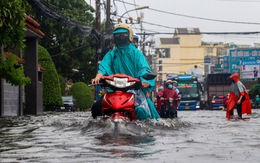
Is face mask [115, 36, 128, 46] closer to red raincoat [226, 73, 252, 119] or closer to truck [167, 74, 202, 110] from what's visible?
red raincoat [226, 73, 252, 119]

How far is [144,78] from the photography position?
11.5m

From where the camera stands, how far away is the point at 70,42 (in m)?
50.8

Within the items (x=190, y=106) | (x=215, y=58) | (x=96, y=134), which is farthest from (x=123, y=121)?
(x=215, y=58)

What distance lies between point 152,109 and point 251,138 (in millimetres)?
3049

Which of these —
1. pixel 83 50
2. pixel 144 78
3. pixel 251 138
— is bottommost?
pixel 251 138

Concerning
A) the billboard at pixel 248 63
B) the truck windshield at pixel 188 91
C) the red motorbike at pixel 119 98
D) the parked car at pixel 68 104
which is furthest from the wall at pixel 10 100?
the billboard at pixel 248 63

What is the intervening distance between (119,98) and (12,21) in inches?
183

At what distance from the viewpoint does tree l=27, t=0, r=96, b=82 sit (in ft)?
162

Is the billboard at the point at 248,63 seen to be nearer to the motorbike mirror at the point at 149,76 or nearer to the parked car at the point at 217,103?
the parked car at the point at 217,103

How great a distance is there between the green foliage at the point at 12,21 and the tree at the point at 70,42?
32.2 metres

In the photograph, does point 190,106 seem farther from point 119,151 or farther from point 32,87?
point 119,151

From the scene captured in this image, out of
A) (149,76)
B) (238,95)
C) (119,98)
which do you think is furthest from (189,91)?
(119,98)

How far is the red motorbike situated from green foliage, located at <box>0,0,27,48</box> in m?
3.81

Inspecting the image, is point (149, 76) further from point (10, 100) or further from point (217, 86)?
point (217, 86)
